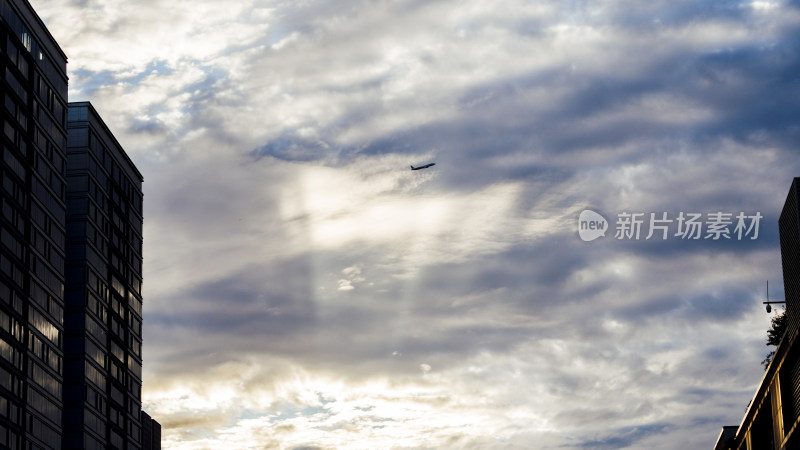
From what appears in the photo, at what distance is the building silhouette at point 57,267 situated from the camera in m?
141

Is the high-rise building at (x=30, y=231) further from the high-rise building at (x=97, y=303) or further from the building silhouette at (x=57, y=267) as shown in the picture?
the high-rise building at (x=97, y=303)

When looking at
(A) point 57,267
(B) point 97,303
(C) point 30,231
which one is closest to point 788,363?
(C) point 30,231

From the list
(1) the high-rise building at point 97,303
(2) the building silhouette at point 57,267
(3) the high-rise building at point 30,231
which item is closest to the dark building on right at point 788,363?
(3) the high-rise building at point 30,231

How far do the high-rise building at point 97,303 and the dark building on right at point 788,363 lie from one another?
108m

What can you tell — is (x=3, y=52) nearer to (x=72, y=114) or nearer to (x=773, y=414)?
(x=72, y=114)

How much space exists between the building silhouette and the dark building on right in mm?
88780

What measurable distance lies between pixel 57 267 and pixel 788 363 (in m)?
108

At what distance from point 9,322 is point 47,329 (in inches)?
514

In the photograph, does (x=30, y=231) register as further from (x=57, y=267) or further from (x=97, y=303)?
(x=97, y=303)

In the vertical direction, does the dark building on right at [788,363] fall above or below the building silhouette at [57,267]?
below

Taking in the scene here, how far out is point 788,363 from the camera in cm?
8256

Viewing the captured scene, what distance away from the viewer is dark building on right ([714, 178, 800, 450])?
78000mm

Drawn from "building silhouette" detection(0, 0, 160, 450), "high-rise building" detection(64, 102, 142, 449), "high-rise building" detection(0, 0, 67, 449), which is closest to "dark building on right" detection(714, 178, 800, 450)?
"high-rise building" detection(0, 0, 67, 449)

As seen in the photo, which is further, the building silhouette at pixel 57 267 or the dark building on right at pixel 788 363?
the building silhouette at pixel 57 267
